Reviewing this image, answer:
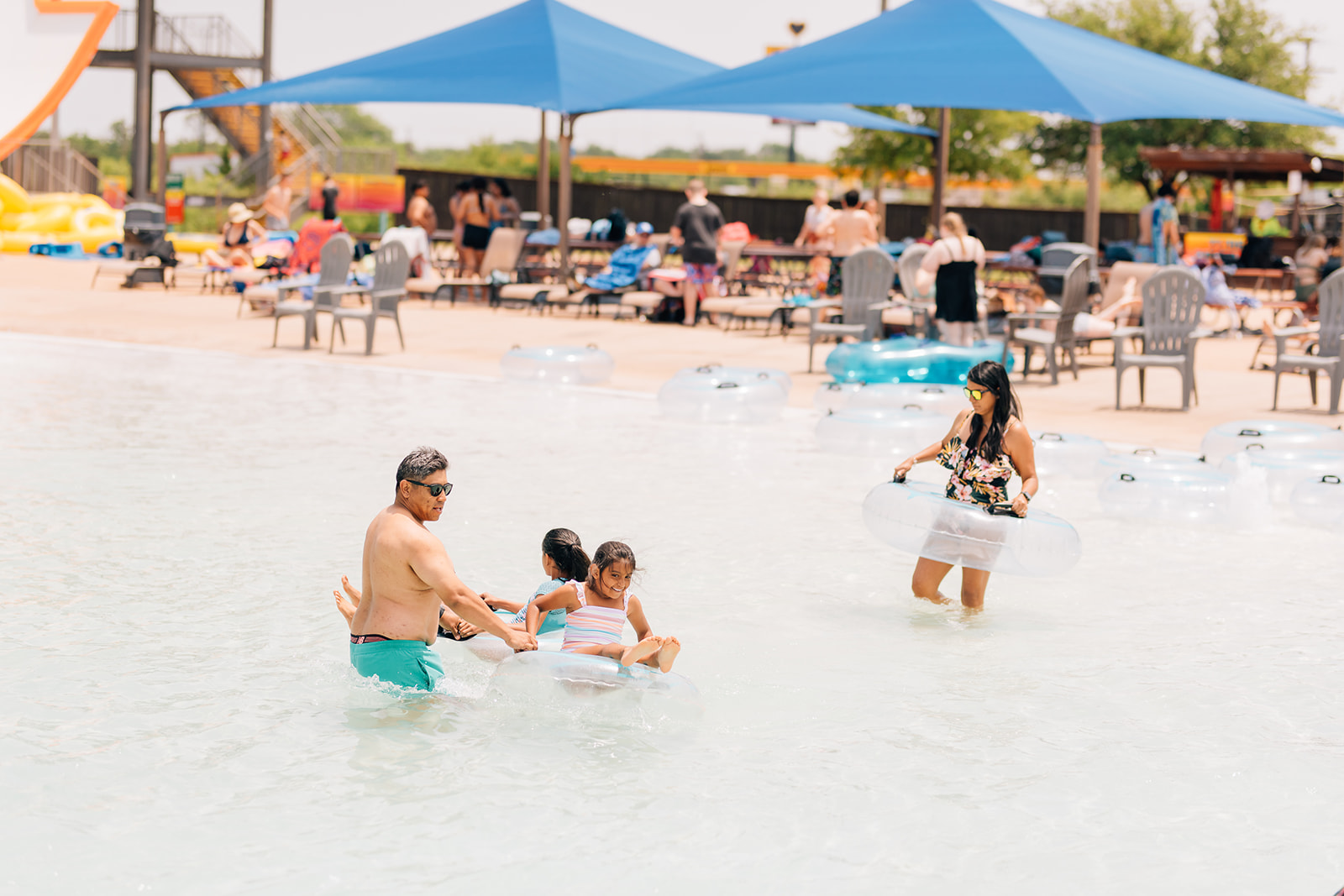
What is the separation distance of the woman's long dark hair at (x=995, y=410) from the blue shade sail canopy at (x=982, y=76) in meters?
7.78

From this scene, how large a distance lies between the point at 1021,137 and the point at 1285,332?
3870cm

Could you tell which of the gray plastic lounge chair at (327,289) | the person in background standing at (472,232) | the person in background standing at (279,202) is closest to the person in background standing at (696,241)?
the gray plastic lounge chair at (327,289)

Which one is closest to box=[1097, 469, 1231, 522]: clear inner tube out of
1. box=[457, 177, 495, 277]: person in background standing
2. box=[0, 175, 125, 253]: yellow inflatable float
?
box=[457, 177, 495, 277]: person in background standing

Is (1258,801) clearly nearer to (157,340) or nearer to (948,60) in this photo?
(948,60)

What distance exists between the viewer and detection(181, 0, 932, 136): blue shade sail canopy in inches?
707

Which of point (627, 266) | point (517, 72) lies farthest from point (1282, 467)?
point (517, 72)

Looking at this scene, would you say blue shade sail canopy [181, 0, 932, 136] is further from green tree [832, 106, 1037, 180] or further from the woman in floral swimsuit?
green tree [832, 106, 1037, 180]

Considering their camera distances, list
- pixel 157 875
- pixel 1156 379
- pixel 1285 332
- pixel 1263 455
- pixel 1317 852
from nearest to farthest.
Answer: pixel 157 875, pixel 1317 852, pixel 1263 455, pixel 1285 332, pixel 1156 379

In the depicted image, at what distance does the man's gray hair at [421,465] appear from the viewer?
4.76 m

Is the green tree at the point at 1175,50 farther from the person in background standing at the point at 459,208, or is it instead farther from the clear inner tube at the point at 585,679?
the clear inner tube at the point at 585,679

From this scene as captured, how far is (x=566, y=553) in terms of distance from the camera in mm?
5289

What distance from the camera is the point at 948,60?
14734 millimetres

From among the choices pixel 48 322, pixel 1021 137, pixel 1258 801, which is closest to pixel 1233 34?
pixel 1021 137

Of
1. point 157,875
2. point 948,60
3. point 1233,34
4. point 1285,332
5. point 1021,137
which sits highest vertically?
point 1233,34
